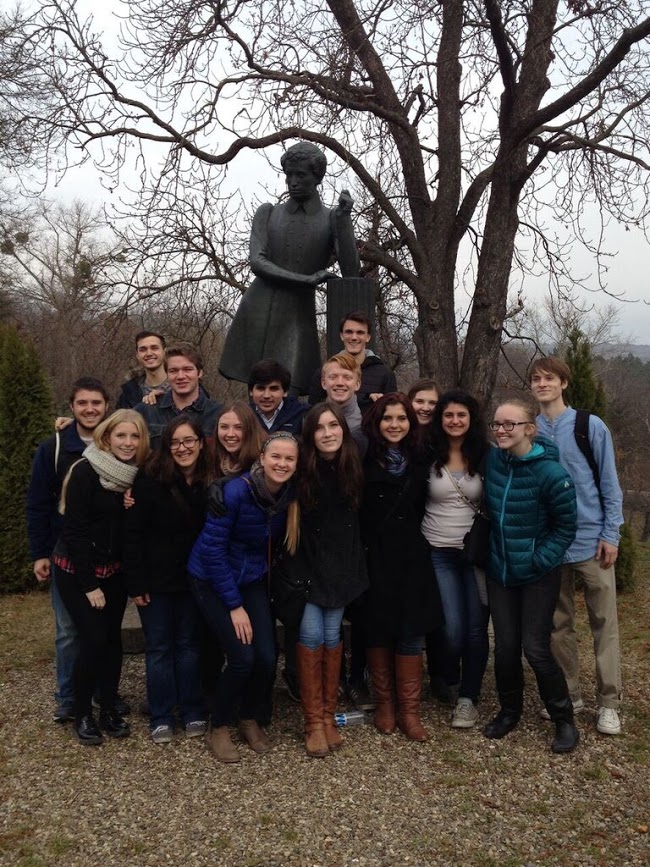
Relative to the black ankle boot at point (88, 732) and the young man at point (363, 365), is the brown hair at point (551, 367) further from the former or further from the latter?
the black ankle boot at point (88, 732)

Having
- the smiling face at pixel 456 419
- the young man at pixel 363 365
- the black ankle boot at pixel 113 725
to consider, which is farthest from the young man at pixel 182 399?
the black ankle boot at pixel 113 725

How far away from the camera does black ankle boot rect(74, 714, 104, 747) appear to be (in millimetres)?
3520

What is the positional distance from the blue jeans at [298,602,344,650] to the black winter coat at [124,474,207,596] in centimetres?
59

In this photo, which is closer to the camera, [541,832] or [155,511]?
[541,832]

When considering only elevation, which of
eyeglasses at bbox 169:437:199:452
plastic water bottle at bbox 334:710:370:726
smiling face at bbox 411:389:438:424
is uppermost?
smiling face at bbox 411:389:438:424

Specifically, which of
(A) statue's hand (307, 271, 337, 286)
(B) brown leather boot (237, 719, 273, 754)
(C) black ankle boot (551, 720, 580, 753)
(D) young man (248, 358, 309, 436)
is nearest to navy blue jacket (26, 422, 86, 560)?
(D) young man (248, 358, 309, 436)

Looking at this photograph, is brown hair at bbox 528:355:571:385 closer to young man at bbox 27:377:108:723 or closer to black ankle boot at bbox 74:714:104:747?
young man at bbox 27:377:108:723

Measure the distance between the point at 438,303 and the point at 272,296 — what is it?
6028mm

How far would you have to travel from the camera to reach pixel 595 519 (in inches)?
143

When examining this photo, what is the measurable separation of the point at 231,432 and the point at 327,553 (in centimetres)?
71

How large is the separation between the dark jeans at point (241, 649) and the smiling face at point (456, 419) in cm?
118

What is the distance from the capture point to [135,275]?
10.4m

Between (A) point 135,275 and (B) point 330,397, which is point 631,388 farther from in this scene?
(B) point 330,397

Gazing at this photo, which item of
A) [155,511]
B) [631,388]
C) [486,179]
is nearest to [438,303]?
[486,179]
